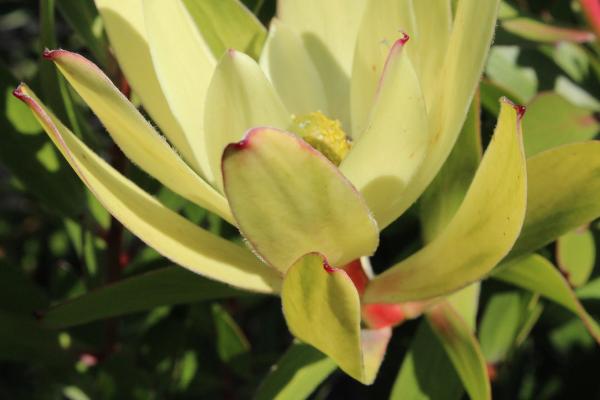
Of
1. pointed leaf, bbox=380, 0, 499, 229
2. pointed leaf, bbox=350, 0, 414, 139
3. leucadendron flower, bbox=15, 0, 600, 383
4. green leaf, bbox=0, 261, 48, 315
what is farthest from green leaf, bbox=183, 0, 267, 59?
green leaf, bbox=0, 261, 48, 315

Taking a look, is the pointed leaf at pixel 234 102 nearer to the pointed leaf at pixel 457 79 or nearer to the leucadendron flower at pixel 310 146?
the leucadendron flower at pixel 310 146

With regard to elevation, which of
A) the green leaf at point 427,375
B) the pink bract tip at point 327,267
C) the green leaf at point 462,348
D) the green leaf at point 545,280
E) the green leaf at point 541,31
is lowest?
the green leaf at point 427,375

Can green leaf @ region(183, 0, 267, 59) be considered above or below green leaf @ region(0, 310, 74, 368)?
above

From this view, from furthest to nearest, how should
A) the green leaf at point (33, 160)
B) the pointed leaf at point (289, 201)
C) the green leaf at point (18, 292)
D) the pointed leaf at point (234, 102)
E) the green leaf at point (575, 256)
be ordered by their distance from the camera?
1. the green leaf at point (18, 292)
2. the green leaf at point (33, 160)
3. the green leaf at point (575, 256)
4. the pointed leaf at point (234, 102)
5. the pointed leaf at point (289, 201)

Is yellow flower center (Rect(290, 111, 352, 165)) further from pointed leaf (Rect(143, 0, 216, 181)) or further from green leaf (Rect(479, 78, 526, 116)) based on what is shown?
green leaf (Rect(479, 78, 526, 116))

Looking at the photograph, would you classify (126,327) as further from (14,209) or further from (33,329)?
(14,209)

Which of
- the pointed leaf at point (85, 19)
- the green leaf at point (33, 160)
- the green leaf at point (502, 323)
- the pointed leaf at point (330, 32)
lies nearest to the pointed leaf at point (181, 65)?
the pointed leaf at point (330, 32)

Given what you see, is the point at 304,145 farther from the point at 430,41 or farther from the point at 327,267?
the point at 430,41
